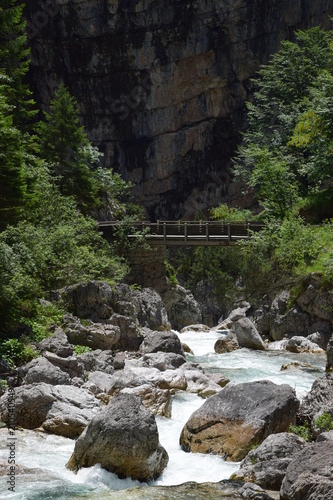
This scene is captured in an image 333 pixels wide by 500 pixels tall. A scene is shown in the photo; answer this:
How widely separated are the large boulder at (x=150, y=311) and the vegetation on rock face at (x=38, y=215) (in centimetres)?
171

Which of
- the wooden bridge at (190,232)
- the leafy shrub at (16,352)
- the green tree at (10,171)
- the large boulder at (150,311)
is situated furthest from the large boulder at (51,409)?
the wooden bridge at (190,232)

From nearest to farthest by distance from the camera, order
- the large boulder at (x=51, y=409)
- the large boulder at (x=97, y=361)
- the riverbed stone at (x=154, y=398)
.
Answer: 1. the large boulder at (x=51, y=409)
2. the riverbed stone at (x=154, y=398)
3. the large boulder at (x=97, y=361)

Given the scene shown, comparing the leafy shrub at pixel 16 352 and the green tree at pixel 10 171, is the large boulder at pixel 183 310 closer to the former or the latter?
the green tree at pixel 10 171

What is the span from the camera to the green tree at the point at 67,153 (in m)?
29.8

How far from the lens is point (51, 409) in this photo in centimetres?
1126

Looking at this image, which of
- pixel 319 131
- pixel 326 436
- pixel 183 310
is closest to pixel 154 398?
pixel 326 436

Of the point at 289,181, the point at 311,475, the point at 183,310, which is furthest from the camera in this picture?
the point at 183,310

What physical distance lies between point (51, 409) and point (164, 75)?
41.3m

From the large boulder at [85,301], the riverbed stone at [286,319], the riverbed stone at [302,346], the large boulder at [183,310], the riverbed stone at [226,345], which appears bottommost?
the large boulder at [183,310]

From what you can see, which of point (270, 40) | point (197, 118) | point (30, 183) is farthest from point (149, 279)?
point (270, 40)

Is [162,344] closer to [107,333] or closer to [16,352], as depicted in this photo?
[107,333]

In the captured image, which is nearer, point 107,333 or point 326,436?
point 326,436

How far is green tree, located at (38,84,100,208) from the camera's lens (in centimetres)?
2983

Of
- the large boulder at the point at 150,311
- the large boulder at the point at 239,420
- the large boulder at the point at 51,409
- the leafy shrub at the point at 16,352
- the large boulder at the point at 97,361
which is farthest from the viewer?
the large boulder at the point at 150,311
